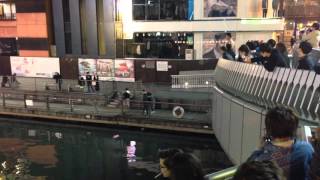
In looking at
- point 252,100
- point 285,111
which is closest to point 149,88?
point 252,100

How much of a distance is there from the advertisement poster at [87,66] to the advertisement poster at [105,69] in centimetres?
52

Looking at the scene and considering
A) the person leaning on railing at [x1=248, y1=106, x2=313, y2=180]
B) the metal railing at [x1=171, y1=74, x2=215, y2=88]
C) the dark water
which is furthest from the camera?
the metal railing at [x1=171, y1=74, x2=215, y2=88]

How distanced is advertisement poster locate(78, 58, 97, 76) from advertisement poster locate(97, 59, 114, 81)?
0.52 meters

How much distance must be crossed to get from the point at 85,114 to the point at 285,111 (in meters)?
21.5

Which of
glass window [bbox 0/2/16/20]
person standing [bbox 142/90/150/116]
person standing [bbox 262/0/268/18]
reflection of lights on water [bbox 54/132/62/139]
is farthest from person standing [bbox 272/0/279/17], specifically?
glass window [bbox 0/2/16/20]

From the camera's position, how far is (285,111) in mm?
2885

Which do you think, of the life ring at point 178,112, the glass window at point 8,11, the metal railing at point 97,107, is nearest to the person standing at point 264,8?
the metal railing at point 97,107

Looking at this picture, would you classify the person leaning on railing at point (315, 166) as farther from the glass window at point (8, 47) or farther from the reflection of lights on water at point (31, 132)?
the glass window at point (8, 47)

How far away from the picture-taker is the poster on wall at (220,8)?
28.5 m

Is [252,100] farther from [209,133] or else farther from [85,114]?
[85,114]

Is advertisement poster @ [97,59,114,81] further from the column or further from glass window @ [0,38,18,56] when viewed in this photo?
glass window @ [0,38,18,56]

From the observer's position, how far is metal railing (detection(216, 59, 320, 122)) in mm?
7422

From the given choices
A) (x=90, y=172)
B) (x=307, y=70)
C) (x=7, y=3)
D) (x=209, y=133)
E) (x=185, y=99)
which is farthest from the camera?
(x=7, y=3)

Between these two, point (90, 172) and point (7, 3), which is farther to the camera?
point (7, 3)
